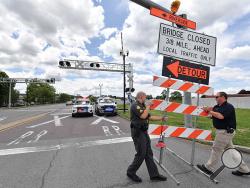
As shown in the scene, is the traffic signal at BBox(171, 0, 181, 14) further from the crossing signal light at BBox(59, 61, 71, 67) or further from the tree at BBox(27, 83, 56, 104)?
the tree at BBox(27, 83, 56, 104)

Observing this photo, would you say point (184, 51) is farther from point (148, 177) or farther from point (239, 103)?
point (239, 103)

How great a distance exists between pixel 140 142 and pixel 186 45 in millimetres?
2965

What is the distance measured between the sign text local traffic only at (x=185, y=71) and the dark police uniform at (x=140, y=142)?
4.84 ft

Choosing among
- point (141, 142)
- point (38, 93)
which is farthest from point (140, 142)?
point (38, 93)

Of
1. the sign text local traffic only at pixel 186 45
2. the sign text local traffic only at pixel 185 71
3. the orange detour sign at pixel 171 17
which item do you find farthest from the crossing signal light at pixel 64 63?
the sign text local traffic only at pixel 185 71

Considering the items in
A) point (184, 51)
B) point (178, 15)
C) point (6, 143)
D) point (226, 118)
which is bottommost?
point (6, 143)

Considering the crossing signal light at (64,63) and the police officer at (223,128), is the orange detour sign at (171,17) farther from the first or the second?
the crossing signal light at (64,63)

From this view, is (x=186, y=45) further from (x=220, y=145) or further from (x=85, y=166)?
(x=85, y=166)

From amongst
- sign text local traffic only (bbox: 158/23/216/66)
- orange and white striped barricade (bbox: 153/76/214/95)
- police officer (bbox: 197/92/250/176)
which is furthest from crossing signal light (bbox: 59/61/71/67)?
police officer (bbox: 197/92/250/176)

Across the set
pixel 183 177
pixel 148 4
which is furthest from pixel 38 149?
pixel 148 4

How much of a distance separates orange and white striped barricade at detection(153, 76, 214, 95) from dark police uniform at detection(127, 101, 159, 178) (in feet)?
3.55

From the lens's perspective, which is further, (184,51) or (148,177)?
(184,51)

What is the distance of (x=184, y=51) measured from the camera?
665 centimetres

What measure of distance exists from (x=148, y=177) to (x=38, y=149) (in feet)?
15.7
